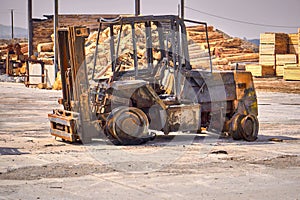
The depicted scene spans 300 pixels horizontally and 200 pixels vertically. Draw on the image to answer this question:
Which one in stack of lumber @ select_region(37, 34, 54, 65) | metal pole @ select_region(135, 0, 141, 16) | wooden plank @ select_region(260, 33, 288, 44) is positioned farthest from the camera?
stack of lumber @ select_region(37, 34, 54, 65)

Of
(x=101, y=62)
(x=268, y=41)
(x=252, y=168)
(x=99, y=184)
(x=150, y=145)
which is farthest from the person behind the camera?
(x=268, y=41)

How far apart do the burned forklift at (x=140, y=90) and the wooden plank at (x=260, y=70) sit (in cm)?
2323

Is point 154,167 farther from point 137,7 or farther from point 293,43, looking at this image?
point 293,43

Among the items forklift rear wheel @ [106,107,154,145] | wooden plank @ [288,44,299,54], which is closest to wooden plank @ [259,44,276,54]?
wooden plank @ [288,44,299,54]

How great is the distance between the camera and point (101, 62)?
14711 millimetres

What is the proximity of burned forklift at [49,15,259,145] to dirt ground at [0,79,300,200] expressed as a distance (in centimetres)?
31

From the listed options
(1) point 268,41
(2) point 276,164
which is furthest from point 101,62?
(1) point 268,41

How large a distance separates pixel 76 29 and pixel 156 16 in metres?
1.53

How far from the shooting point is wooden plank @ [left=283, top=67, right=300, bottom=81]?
33719 millimetres

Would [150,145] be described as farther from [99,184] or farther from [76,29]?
[99,184]

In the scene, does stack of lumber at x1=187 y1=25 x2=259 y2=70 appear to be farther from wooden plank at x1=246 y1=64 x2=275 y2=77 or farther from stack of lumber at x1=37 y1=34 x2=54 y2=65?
stack of lumber at x1=37 y1=34 x2=54 y2=65

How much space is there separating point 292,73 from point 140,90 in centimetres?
2257

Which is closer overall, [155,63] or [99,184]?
[99,184]

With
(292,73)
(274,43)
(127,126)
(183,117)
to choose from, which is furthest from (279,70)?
(127,126)
